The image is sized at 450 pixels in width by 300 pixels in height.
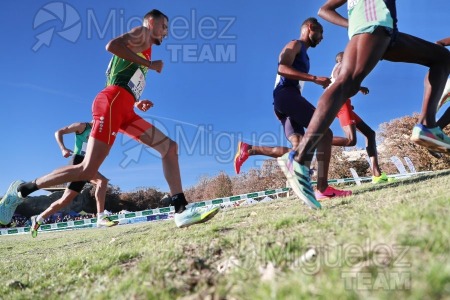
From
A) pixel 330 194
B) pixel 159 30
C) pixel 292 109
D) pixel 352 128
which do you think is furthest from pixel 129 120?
pixel 352 128

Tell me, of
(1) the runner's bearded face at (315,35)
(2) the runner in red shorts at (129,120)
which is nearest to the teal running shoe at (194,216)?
(2) the runner in red shorts at (129,120)

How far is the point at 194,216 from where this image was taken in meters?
3.97

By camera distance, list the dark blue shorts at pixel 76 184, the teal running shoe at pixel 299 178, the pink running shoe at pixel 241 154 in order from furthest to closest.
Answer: the dark blue shorts at pixel 76 184
the pink running shoe at pixel 241 154
the teal running shoe at pixel 299 178

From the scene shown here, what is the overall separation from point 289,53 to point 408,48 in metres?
1.70

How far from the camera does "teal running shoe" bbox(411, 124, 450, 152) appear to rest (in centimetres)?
326

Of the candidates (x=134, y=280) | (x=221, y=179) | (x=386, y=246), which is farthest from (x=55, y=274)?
(x=221, y=179)

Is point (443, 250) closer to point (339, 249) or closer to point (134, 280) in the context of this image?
point (339, 249)

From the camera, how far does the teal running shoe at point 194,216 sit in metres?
3.93

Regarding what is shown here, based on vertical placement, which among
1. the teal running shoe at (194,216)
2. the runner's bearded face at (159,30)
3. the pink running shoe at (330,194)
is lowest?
the teal running shoe at (194,216)

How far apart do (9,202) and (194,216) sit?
308 cm

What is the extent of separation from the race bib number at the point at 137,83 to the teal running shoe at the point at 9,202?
2.25 meters

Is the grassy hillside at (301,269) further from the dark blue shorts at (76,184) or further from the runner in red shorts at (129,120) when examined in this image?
the dark blue shorts at (76,184)

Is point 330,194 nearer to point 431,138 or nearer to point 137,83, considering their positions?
point 431,138

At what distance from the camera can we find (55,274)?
2650 millimetres
